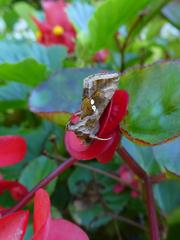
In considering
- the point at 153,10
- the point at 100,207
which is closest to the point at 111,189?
the point at 100,207

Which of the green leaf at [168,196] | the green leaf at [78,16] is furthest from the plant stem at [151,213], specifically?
the green leaf at [78,16]

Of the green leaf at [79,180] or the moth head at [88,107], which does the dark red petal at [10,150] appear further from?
the green leaf at [79,180]

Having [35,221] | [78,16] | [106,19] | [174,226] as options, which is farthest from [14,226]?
[78,16]

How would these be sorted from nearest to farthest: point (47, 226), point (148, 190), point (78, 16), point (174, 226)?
point (47, 226), point (148, 190), point (174, 226), point (78, 16)

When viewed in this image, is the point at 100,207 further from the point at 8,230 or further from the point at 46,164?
A: the point at 8,230

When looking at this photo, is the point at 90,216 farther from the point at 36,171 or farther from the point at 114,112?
the point at 114,112
